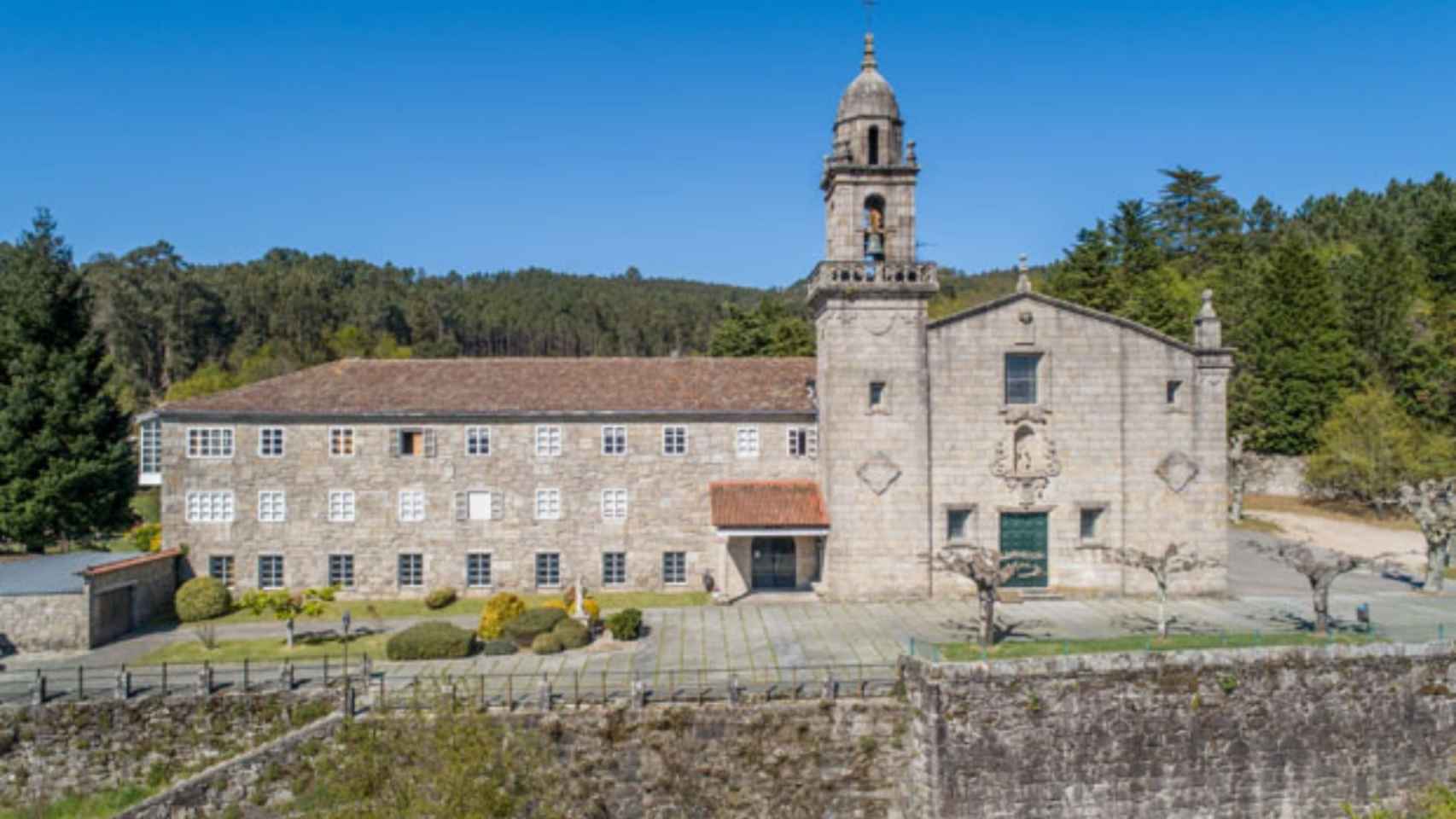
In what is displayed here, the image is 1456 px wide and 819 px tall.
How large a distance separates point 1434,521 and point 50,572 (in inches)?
1723

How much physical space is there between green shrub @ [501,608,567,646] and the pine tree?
21.3m

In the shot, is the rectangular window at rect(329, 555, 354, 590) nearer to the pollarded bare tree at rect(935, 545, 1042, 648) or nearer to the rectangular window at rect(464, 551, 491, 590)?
the rectangular window at rect(464, 551, 491, 590)

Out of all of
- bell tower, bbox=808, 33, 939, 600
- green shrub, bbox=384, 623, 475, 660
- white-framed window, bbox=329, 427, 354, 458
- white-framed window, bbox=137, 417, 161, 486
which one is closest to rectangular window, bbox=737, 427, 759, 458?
bell tower, bbox=808, 33, 939, 600

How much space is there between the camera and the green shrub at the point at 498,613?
1039 inches

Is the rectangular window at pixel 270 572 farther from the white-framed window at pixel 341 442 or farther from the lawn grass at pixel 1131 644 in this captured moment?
the lawn grass at pixel 1131 644

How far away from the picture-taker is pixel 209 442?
1262 inches

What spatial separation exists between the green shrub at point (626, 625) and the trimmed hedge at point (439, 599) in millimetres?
8019

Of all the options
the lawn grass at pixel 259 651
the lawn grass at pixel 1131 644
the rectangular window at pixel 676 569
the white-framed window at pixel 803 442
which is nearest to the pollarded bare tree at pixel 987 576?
the lawn grass at pixel 1131 644

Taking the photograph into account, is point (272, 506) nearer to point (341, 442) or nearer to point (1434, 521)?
point (341, 442)

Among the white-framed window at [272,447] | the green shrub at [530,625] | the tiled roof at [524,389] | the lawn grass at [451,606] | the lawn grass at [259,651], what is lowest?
the lawn grass at [259,651]

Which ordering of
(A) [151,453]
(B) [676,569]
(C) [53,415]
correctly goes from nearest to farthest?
1. (B) [676,569]
2. (A) [151,453]
3. (C) [53,415]

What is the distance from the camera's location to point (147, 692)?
20.9 m

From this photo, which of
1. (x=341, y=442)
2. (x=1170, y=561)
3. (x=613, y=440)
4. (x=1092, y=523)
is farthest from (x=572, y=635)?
Answer: (x=1170, y=561)

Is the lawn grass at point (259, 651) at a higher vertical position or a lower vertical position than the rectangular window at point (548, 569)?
lower
